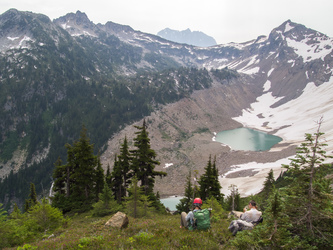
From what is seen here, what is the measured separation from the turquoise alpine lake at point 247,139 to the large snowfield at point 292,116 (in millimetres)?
6279

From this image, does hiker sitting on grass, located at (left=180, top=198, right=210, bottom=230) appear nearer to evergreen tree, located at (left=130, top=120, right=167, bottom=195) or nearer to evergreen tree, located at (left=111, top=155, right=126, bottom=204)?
evergreen tree, located at (left=130, top=120, right=167, bottom=195)

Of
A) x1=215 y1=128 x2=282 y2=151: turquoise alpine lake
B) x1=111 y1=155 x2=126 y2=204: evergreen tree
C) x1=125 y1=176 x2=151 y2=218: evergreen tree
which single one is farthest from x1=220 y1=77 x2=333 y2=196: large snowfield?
x1=125 y1=176 x2=151 y2=218: evergreen tree

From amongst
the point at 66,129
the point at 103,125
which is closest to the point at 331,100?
the point at 103,125

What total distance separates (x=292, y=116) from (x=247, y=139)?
48.1 metres

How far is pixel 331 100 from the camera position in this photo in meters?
127

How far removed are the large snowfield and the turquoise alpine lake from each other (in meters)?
6.28

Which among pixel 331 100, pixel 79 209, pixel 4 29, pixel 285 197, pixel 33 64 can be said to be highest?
pixel 4 29

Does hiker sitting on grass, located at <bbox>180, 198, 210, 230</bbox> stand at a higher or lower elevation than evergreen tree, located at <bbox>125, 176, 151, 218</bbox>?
higher

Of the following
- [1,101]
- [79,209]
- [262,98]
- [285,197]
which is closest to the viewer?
[285,197]

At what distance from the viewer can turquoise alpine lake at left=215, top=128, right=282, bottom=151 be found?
9838cm

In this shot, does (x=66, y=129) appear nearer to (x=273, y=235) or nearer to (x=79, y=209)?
(x=79, y=209)

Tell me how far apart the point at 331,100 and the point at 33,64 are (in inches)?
8520

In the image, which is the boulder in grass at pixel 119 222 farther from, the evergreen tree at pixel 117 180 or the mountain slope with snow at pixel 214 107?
the mountain slope with snow at pixel 214 107

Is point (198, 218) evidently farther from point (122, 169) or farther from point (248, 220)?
point (122, 169)
